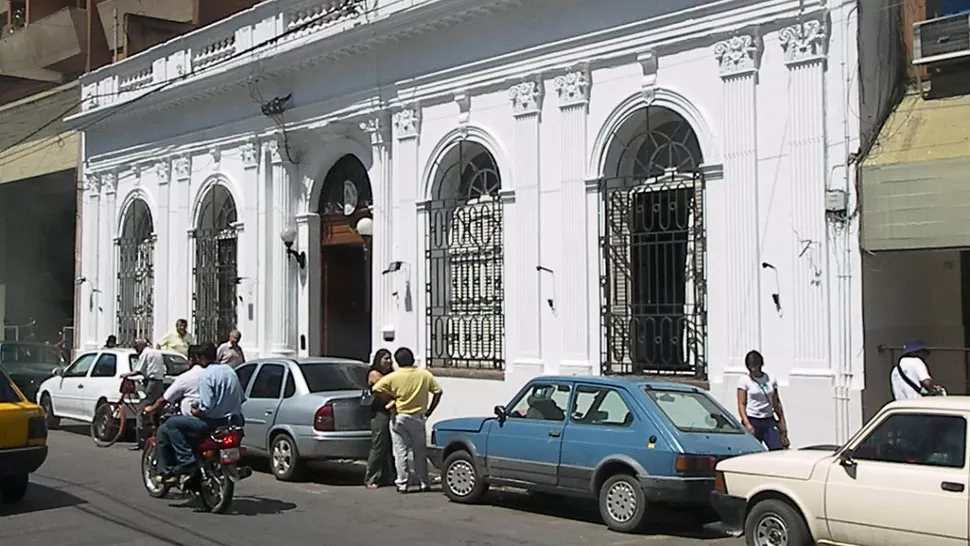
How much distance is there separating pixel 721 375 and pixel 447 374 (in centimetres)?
528

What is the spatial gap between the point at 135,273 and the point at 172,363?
30.6ft

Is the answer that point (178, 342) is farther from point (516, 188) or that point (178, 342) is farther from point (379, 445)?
point (379, 445)

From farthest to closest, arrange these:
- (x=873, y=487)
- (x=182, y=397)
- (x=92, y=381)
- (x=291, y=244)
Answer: (x=291, y=244) → (x=92, y=381) → (x=182, y=397) → (x=873, y=487)

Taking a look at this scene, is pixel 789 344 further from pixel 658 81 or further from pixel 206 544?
pixel 206 544

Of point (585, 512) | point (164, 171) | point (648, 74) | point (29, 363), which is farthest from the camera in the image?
point (164, 171)

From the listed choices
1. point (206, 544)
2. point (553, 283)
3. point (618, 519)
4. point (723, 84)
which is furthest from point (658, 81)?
point (206, 544)

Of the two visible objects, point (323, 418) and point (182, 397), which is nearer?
point (182, 397)

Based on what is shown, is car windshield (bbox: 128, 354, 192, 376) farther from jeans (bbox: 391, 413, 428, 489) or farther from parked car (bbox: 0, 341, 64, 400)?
jeans (bbox: 391, 413, 428, 489)

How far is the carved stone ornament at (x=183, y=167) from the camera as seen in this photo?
2483 cm

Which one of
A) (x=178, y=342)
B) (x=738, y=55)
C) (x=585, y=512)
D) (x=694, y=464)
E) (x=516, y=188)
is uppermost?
(x=738, y=55)

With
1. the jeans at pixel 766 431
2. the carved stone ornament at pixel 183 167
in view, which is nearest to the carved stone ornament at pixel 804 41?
the jeans at pixel 766 431

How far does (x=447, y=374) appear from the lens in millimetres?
18344

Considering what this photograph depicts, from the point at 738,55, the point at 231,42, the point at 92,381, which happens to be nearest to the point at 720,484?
the point at 738,55

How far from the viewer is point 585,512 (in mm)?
11984
